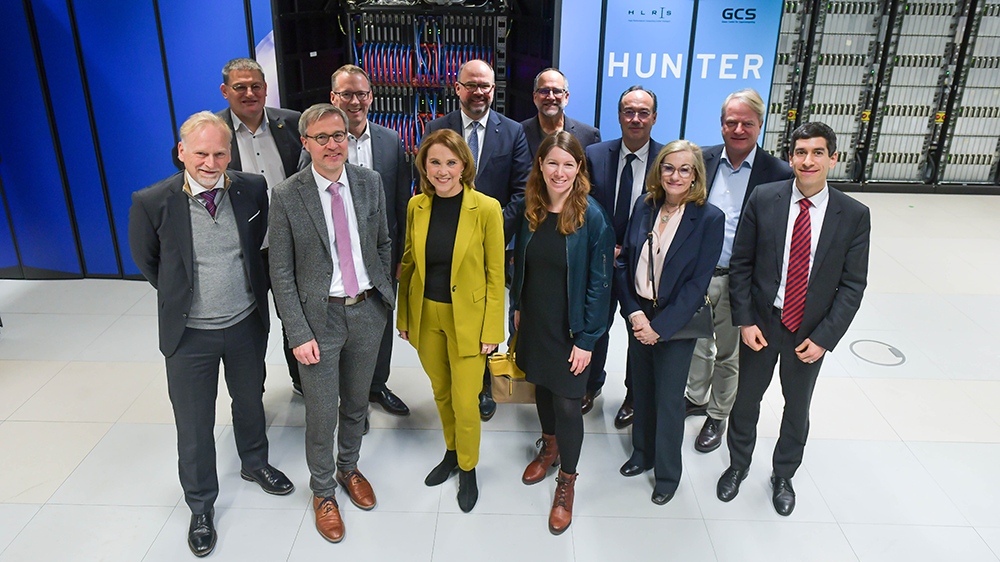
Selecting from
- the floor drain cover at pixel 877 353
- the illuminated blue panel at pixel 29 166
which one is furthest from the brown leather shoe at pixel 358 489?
the illuminated blue panel at pixel 29 166

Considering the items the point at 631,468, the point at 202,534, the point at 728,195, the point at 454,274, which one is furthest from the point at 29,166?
the point at 728,195

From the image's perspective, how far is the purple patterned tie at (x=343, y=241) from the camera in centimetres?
261

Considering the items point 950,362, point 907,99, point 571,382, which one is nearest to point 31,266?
point 571,382

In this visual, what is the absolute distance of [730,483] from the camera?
3111 millimetres

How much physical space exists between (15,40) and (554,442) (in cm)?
498

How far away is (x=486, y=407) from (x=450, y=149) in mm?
1714

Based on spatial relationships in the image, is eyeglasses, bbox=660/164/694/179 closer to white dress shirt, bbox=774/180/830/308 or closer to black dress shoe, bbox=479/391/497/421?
white dress shirt, bbox=774/180/830/308

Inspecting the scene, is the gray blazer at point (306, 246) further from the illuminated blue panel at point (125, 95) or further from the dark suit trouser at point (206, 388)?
the illuminated blue panel at point (125, 95)

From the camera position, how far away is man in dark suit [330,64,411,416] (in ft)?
10.7

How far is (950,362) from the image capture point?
4.44 metres

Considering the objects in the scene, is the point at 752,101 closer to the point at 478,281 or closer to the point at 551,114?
the point at 551,114

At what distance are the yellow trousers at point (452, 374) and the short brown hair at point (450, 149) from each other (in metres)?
0.50

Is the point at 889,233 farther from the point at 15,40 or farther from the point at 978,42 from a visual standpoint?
the point at 15,40

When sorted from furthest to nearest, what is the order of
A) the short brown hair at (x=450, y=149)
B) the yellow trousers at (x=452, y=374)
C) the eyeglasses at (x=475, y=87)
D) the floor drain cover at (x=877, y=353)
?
1. the floor drain cover at (x=877, y=353)
2. the eyeglasses at (x=475, y=87)
3. the yellow trousers at (x=452, y=374)
4. the short brown hair at (x=450, y=149)
